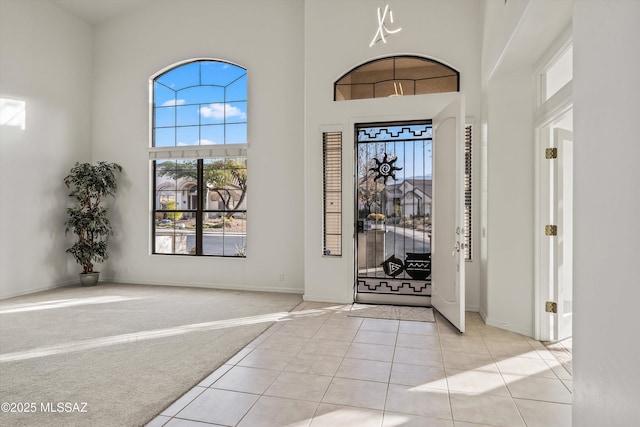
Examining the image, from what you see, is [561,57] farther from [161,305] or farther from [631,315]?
[161,305]

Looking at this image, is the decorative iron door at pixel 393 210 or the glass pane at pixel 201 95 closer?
the decorative iron door at pixel 393 210

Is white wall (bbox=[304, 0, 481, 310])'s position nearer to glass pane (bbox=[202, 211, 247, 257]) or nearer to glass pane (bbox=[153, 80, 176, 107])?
glass pane (bbox=[202, 211, 247, 257])

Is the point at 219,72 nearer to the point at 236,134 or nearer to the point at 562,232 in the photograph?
the point at 236,134

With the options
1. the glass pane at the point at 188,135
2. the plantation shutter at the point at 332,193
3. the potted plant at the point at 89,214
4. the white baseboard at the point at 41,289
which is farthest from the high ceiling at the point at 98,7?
the white baseboard at the point at 41,289

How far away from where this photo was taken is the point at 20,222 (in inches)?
211

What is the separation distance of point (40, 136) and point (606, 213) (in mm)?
6922

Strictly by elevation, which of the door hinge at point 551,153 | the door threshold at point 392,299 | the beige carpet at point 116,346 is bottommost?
the beige carpet at point 116,346

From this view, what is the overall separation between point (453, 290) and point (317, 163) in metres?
2.30

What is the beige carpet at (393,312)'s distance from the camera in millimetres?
4258

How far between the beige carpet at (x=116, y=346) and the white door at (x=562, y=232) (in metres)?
2.87

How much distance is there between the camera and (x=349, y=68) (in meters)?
4.86

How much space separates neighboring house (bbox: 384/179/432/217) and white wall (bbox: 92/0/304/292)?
1.33 m

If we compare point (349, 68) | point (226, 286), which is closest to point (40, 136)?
point (226, 286)

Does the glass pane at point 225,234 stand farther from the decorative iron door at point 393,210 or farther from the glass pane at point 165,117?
the decorative iron door at point 393,210
